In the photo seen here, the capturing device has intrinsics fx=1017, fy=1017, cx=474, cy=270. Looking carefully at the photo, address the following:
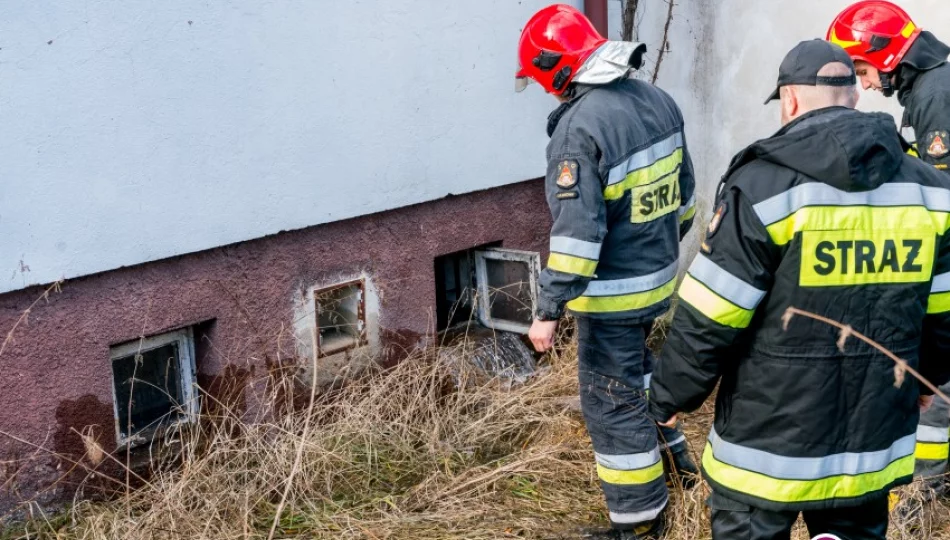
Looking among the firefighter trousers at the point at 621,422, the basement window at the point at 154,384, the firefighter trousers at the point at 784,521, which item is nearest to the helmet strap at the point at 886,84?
the firefighter trousers at the point at 621,422

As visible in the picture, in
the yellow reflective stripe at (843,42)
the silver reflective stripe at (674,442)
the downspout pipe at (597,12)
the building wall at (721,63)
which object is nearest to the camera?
the silver reflective stripe at (674,442)

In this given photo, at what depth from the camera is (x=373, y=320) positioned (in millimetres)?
5043

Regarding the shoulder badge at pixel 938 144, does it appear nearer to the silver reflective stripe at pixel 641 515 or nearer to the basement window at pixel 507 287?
the silver reflective stripe at pixel 641 515

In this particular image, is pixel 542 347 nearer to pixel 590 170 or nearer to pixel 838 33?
pixel 590 170

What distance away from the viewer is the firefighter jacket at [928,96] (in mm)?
4113

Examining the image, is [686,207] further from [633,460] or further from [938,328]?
[938,328]

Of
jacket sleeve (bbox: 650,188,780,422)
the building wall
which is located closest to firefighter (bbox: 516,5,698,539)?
jacket sleeve (bbox: 650,188,780,422)

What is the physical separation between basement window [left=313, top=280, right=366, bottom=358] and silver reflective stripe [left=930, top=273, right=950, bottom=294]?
277 cm

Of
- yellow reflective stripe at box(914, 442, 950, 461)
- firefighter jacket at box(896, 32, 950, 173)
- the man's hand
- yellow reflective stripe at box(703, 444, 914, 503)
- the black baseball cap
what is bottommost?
yellow reflective stripe at box(914, 442, 950, 461)

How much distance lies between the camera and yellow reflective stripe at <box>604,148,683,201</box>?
375 cm

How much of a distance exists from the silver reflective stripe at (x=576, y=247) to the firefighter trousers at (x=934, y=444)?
62.7 inches

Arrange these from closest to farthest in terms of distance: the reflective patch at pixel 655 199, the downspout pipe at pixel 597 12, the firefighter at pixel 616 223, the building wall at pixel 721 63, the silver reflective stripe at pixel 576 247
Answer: the silver reflective stripe at pixel 576 247, the firefighter at pixel 616 223, the reflective patch at pixel 655 199, the downspout pipe at pixel 597 12, the building wall at pixel 721 63

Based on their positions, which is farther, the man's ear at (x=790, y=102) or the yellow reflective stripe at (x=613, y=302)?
the yellow reflective stripe at (x=613, y=302)

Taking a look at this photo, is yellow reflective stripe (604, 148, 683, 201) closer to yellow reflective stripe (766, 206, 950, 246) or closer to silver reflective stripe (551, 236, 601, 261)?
silver reflective stripe (551, 236, 601, 261)
